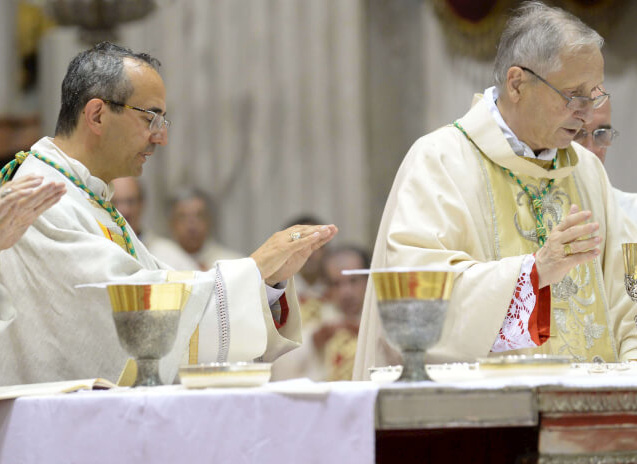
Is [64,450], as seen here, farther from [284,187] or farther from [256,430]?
[284,187]

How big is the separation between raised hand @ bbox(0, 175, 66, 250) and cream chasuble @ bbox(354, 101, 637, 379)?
126 cm

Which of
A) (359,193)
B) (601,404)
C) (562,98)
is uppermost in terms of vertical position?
(562,98)

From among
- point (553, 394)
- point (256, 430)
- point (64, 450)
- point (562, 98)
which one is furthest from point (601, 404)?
point (562, 98)

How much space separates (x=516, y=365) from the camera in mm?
2445

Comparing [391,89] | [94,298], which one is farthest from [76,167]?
[391,89]

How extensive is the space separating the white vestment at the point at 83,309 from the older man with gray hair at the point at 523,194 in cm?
63

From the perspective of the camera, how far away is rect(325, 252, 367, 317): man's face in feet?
20.3

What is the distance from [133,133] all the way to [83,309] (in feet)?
2.26

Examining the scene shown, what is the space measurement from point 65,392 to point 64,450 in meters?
0.18

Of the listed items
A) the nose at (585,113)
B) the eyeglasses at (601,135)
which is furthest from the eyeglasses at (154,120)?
the eyeglasses at (601,135)

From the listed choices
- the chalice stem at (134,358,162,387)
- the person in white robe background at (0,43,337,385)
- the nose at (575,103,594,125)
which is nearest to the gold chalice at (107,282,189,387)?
the chalice stem at (134,358,162,387)

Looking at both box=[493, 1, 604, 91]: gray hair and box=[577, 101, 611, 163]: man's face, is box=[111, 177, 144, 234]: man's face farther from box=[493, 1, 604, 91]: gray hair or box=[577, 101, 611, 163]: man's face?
box=[493, 1, 604, 91]: gray hair

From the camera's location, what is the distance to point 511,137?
392cm

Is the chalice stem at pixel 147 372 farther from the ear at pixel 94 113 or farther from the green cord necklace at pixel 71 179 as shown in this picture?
the ear at pixel 94 113
